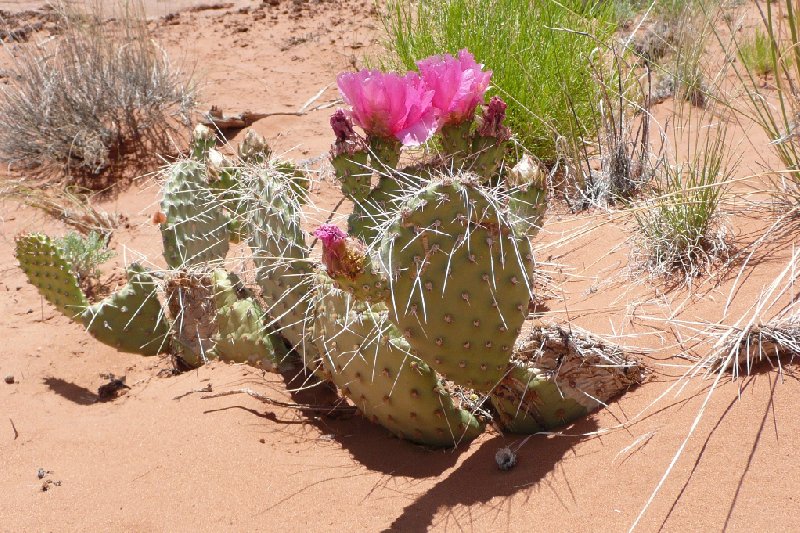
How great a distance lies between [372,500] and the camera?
2.10m

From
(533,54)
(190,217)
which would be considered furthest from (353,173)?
(533,54)

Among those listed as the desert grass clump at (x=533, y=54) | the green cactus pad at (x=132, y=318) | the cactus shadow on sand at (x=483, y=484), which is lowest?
the green cactus pad at (x=132, y=318)

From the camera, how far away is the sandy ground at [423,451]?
1816 millimetres

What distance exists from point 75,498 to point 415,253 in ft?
3.73

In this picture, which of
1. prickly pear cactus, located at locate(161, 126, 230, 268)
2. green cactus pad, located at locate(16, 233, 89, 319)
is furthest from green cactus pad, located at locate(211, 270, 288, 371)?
green cactus pad, located at locate(16, 233, 89, 319)

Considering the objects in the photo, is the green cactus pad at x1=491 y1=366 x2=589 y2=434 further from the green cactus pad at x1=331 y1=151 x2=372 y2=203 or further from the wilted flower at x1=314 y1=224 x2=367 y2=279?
the green cactus pad at x1=331 y1=151 x2=372 y2=203

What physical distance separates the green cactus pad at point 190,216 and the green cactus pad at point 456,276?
1375mm

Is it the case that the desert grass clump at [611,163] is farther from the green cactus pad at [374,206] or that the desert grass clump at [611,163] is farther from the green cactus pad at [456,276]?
the green cactus pad at [456,276]

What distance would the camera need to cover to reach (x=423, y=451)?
7.64 ft

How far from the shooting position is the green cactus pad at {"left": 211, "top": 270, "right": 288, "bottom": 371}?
286 centimetres

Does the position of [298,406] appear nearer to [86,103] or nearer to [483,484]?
[483,484]

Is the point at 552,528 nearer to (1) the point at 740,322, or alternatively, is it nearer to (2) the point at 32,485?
(1) the point at 740,322

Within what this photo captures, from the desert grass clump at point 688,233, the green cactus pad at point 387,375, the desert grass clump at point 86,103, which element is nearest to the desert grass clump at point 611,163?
the desert grass clump at point 688,233

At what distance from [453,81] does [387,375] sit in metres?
0.76
